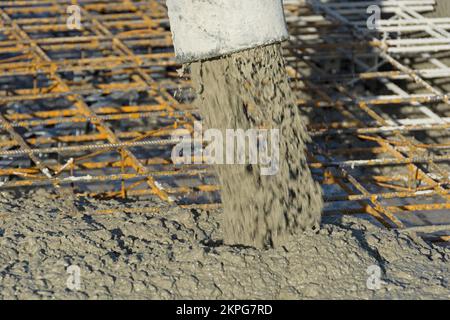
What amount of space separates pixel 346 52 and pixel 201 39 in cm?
488

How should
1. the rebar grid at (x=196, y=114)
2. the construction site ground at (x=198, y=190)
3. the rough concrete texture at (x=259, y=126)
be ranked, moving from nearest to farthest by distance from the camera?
the construction site ground at (x=198, y=190) → the rough concrete texture at (x=259, y=126) → the rebar grid at (x=196, y=114)

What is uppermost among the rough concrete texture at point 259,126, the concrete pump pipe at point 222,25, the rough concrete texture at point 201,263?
the concrete pump pipe at point 222,25

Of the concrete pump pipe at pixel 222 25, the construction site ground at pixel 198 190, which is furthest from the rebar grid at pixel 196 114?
the concrete pump pipe at pixel 222 25

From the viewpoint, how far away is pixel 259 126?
6.20 metres

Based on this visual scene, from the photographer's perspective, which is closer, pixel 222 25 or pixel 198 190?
pixel 222 25

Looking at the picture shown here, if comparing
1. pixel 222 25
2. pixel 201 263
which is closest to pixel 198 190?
pixel 201 263

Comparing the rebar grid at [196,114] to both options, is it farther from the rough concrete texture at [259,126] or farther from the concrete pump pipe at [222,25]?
the concrete pump pipe at [222,25]

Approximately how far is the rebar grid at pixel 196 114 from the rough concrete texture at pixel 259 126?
1.22m

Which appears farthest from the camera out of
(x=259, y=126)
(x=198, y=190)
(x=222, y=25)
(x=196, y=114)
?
(x=196, y=114)

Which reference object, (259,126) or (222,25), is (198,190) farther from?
(222,25)

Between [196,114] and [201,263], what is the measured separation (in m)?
A: 3.52

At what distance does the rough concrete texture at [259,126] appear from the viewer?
607 centimetres

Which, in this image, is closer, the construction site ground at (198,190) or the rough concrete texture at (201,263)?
the rough concrete texture at (201,263)
